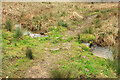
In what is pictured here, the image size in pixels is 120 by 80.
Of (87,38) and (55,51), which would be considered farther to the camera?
(87,38)

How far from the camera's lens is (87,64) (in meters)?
4.42

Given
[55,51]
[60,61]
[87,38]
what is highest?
[87,38]

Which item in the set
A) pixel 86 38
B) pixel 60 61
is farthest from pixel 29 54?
pixel 86 38

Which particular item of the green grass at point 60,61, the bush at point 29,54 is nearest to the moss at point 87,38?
the green grass at point 60,61

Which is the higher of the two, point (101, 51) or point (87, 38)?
point (87, 38)

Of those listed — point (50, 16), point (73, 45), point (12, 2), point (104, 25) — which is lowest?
point (73, 45)

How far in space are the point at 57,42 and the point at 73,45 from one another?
2.81 feet

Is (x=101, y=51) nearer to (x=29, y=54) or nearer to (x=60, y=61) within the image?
(x=60, y=61)

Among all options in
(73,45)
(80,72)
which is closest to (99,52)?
(73,45)

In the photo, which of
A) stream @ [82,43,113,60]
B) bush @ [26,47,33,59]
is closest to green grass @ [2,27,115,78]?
bush @ [26,47,33,59]

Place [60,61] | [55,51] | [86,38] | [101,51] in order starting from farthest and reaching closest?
[86,38] < [101,51] < [55,51] < [60,61]

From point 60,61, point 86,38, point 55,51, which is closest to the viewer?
point 60,61

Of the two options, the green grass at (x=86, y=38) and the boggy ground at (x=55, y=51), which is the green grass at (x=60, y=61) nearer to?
the boggy ground at (x=55, y=51)

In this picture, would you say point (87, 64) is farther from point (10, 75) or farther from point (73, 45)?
point (10, 75)
